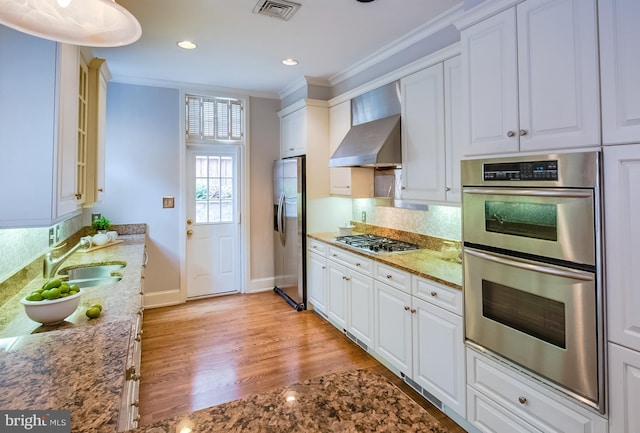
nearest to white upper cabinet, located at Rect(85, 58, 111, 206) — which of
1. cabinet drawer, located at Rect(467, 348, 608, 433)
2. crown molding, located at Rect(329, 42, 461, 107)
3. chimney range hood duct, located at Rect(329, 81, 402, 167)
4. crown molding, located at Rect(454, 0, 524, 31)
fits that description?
chimney range hood duct, located at Rect(329, 81, 402, 167)

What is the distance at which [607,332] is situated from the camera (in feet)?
4.63

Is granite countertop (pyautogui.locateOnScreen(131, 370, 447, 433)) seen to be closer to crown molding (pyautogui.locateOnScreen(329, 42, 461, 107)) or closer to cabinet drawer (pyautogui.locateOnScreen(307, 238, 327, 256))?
crown molding (pyautogui.locateOnScreen(329, 42, 461, 107))

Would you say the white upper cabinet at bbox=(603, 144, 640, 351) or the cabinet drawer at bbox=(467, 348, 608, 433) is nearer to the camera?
the white upper cabinet at bbox=(603, 144, 640, 351)

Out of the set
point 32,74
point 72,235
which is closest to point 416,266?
point 32,74

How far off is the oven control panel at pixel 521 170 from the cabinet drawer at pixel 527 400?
38.3 inches

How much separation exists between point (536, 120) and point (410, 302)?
139 cm

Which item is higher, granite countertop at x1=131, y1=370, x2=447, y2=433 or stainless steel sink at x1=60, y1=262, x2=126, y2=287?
stainless steel sink at x1=60, y1=262, x2=126, y2=287

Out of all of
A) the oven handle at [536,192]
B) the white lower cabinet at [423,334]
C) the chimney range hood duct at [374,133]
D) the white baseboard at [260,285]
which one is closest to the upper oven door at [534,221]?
the oven handle at [536,192]

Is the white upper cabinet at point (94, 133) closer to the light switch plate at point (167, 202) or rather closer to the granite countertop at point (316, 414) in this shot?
the light switch plate at point (167, 202)

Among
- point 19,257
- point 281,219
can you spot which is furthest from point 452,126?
point 19,257

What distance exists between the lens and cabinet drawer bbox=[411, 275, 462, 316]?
2092 millimetres

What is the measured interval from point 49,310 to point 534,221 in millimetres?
2187

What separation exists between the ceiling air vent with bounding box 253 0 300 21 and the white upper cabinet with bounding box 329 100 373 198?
1369mm

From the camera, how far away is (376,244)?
3.23m
